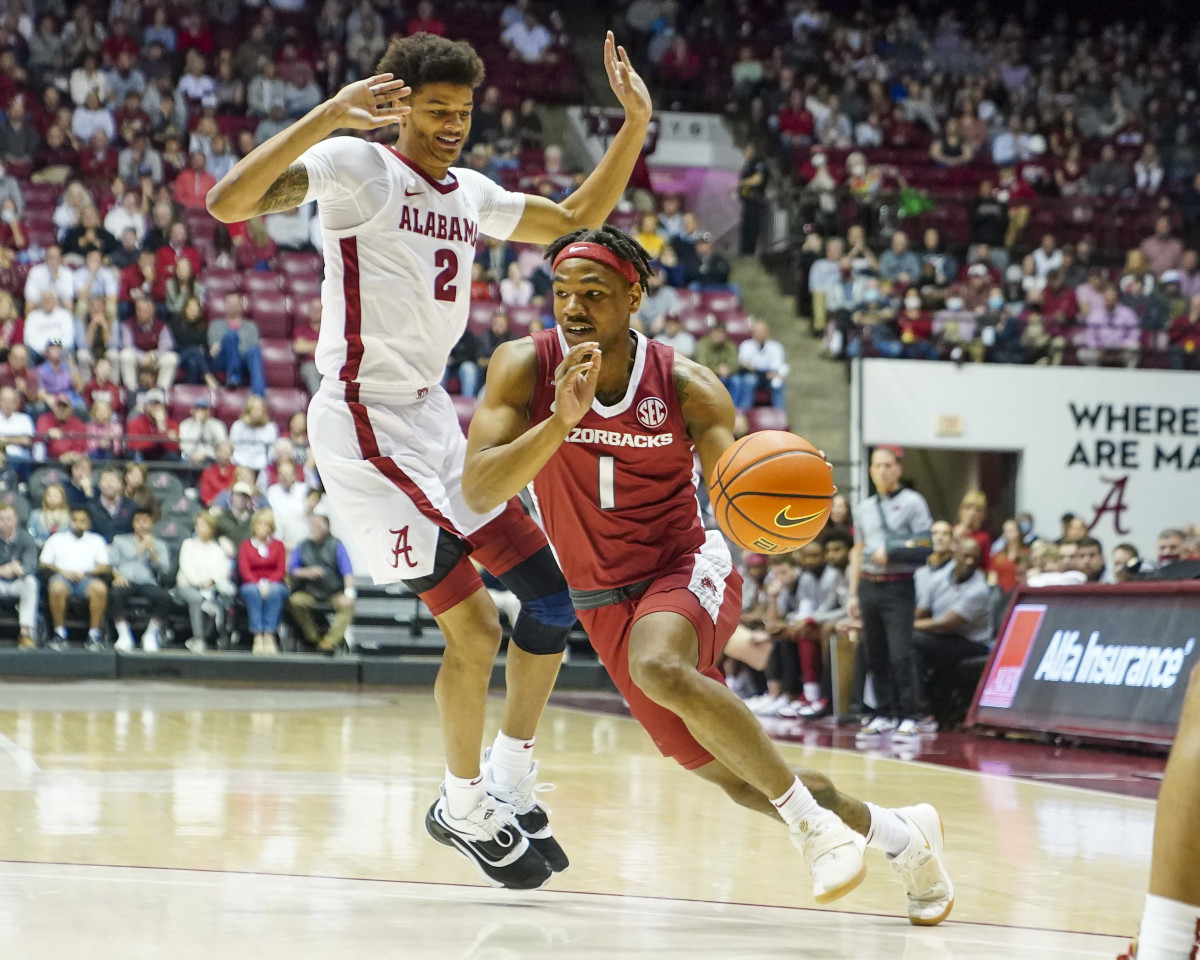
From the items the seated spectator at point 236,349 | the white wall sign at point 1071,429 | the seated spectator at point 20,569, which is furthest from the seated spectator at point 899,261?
the seated spectator at point 20,569

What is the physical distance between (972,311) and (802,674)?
711 cm

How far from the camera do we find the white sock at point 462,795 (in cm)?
462

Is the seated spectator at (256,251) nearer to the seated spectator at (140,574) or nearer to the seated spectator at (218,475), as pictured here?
the seated spectator at (218,475)

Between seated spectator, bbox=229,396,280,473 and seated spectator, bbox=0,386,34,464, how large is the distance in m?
1.73

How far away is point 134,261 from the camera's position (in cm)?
1557

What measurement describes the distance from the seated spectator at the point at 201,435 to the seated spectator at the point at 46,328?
1.39 meters

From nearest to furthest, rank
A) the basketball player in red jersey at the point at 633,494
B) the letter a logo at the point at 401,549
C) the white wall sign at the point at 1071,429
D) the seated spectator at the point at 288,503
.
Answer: the basketball player in red jersey at the point at 633,494 < the letter a logo at the point at 401,549 < the seated spectator at the point at 288,503 < the white wall sign at the point at 1071,429

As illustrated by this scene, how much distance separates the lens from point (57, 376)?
14.3 meters

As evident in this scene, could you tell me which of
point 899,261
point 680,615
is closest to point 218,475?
point 899,261

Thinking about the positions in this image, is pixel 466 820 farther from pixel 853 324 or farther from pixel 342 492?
pixel 853 324

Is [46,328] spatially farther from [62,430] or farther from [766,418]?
[766,418]

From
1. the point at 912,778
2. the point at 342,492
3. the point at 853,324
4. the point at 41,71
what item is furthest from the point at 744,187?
the point at 342,492

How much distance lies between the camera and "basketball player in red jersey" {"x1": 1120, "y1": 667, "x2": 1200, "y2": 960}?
2.58 m

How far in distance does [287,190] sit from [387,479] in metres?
0.87
